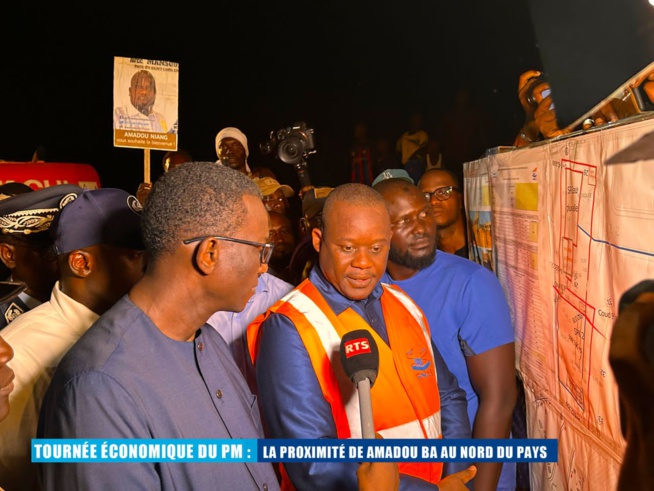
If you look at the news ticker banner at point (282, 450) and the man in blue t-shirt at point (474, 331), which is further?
the man in blue t-shirt at point (474, 331)

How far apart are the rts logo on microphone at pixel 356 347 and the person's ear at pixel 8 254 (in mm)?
1824

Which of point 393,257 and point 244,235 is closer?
point 244,235

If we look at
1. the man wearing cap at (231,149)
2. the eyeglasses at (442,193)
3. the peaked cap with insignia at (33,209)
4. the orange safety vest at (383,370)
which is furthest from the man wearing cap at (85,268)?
the man wearing cap at (231,149)

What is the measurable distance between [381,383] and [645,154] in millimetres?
1092

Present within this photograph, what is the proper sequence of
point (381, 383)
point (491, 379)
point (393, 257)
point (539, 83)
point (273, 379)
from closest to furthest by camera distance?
point (273, 379), point (381, 383), point (491, 379), point (393, 257), point (539, 83)

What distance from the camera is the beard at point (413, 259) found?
2.89 m

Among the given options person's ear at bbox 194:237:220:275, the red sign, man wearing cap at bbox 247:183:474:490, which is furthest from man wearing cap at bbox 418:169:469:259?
the red sign

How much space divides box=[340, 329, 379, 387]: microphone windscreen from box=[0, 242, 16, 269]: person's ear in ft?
5.95

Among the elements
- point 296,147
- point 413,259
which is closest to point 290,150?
point 296,147

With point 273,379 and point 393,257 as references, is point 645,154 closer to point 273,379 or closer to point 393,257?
point 273,379

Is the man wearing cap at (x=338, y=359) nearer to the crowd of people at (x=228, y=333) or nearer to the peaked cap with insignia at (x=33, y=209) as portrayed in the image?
the crowd of people at (x=228, y=333)

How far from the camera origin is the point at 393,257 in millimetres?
2941

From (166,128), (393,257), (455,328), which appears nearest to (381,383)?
(455,328)

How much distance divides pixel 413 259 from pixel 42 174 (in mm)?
3484
